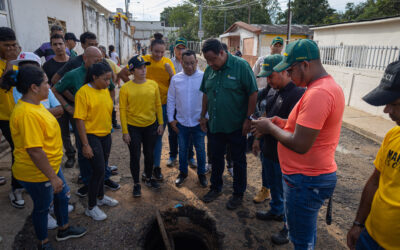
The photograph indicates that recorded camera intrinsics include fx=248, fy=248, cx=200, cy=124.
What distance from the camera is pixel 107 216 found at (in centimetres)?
312

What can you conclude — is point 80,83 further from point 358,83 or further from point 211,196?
point 358,83

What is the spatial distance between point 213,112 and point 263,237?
1.59m

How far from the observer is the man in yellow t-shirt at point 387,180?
132cm

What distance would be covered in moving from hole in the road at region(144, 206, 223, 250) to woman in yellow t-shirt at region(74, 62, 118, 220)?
2.32 ft

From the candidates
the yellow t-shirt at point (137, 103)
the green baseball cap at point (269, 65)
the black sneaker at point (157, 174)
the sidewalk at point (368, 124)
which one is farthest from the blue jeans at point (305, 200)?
the sidewalk at point (368, 124)

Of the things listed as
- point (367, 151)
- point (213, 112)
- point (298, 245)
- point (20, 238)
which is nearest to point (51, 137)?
point (20, 238)

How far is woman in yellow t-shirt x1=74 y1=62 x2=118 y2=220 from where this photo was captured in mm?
2738

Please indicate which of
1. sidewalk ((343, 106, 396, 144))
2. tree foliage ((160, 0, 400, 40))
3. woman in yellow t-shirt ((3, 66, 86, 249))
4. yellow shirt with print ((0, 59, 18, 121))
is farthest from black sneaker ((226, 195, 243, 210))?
tree foliage ((160, 0, 400, 40))

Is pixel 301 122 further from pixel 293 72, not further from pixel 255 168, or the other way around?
pixel 255 168

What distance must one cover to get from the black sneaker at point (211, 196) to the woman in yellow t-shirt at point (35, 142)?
190 cm

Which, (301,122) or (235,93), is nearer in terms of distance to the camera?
(301,122)

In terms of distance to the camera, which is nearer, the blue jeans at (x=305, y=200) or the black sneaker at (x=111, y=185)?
the blue jeans at (x=305, y=200)

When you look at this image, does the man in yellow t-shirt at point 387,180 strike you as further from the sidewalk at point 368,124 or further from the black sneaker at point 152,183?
the sidewalk at point 368,124

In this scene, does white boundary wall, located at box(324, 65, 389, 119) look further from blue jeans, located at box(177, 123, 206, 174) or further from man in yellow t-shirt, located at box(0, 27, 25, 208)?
man in yellow t-shirt, located at box(0, 27, 25, 208)
